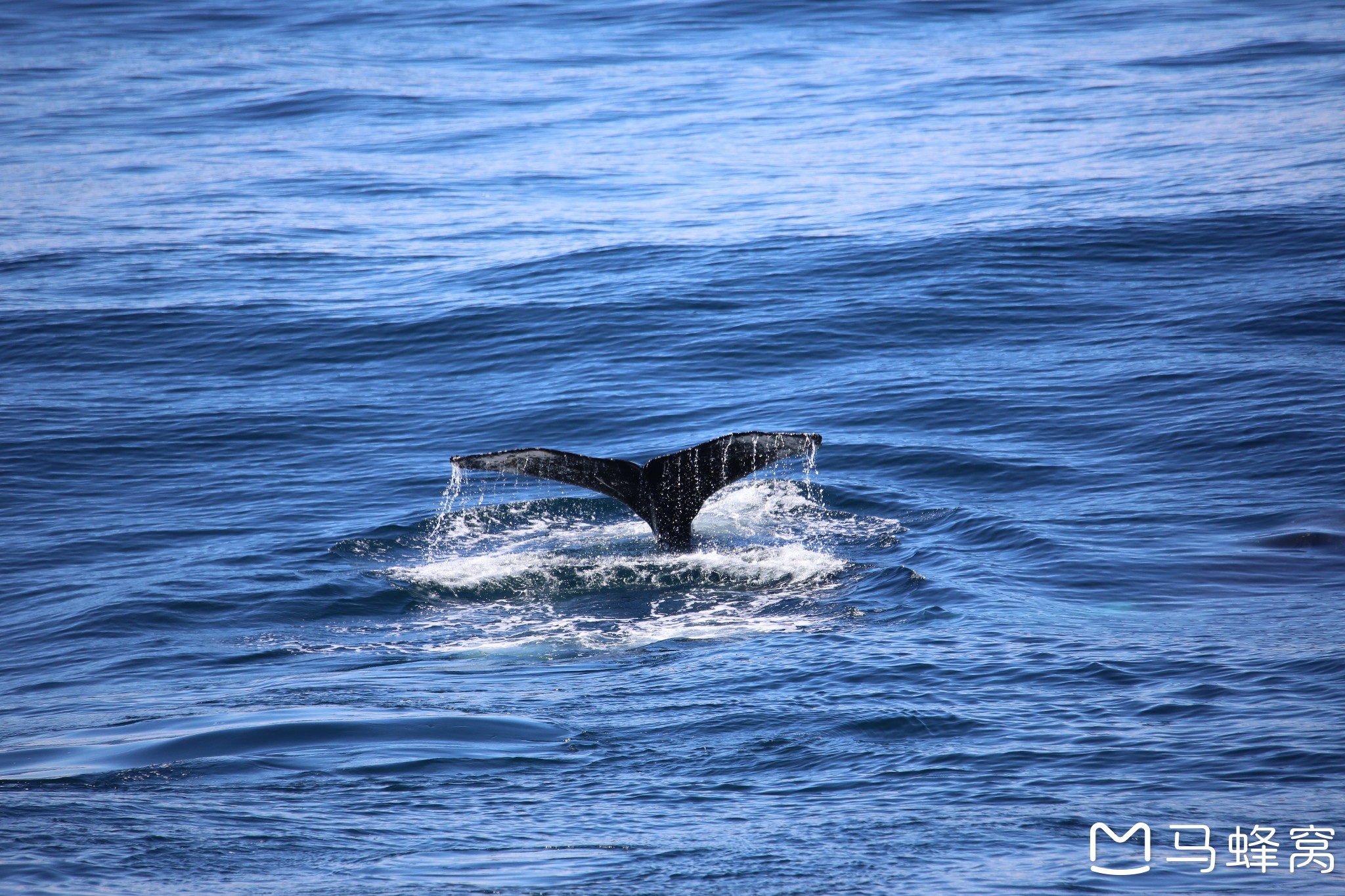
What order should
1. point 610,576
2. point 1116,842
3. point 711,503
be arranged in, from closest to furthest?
point 1116,842, point 610,576, point 711,503

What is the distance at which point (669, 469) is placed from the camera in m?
11.0

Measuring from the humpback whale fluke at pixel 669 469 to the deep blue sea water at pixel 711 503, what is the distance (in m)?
0.52

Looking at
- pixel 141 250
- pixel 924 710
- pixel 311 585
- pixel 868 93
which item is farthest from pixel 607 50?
pixel 924 710

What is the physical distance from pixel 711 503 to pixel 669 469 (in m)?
2.16

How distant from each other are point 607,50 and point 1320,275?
96.2 feet

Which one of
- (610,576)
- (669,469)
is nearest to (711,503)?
(669,469)

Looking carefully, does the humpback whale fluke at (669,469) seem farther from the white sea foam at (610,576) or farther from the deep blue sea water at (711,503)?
the deep blue sea water at (711,503)

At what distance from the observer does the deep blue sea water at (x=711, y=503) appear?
22.5 feet

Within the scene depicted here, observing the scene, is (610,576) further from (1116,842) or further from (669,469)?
(1116,842)

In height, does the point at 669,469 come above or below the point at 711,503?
above

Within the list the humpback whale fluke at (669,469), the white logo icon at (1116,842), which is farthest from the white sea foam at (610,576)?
the white logo icon at (1116,842)

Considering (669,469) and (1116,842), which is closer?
(1116,842)

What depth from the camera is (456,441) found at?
16188mm

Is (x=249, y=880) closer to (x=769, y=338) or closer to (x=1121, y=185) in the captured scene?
(x=769, y=338)
